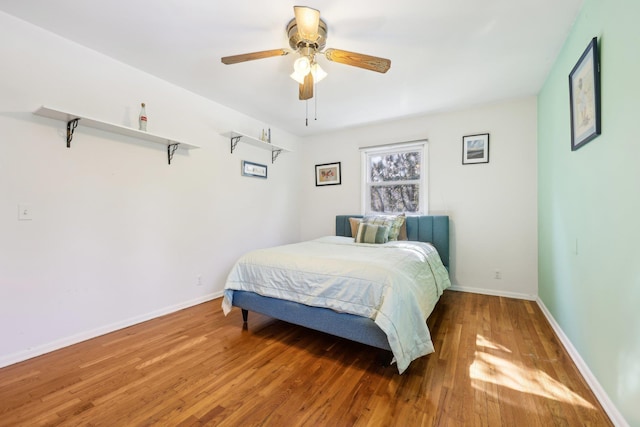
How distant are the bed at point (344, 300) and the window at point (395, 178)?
110 cm

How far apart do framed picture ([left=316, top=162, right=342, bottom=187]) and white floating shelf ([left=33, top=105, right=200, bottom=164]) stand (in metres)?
2.29

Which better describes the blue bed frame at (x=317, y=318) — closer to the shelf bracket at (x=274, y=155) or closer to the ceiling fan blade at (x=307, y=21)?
the ceiling fan blade at (x=307, y=21)

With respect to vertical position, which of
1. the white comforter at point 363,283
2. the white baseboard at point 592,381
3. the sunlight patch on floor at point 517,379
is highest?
the white comforter at point 363,283

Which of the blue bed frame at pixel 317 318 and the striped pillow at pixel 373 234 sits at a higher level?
the striped pillow at pixel 373 234

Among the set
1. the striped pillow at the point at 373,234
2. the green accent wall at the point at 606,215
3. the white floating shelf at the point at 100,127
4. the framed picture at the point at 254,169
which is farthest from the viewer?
the framed picture at the point at 254,169

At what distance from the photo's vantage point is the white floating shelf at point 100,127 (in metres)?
2.04

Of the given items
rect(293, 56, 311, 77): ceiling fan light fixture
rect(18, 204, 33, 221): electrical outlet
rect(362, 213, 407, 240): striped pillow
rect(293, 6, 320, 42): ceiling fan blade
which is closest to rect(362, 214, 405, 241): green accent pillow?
rect(362, 213, 407, 240): striped pillow

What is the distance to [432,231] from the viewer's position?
3568 mm

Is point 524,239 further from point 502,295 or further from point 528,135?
point 528,135

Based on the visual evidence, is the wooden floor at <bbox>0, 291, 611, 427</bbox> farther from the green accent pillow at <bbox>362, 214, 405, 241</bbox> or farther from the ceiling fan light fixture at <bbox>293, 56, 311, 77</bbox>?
the ceiling fan light fixture at <bbox>293, 56, 311, 77</bbox>

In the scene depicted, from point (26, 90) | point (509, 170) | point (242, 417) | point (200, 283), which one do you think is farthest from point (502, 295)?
point (26, 90)

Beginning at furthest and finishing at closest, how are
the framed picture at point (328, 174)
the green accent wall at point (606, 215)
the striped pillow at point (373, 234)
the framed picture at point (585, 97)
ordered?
the framed picture at point (328, 174) < the striped pillow at point (373, 234) < the framed picture at point (585, 97) < the green accent wall at point (606, 215)

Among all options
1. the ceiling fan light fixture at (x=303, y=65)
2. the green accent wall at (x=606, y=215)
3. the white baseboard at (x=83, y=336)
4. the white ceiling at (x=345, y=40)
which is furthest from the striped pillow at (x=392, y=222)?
the white baseboard at (x=83, y=336)

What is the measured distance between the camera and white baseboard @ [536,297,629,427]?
1349mm
